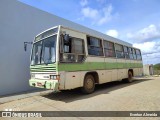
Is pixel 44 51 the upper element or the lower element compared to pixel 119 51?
lower

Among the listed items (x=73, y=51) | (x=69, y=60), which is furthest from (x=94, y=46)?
(x=69, y=60)

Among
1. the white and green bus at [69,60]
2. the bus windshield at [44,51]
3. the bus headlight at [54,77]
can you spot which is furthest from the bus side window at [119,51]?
the bus headlight at [54,77]

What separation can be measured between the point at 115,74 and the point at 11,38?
6902 millimetres

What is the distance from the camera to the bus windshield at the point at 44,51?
7031mm

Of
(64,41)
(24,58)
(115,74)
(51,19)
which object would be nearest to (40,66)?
(64,41)

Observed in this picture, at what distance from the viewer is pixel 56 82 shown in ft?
21.5

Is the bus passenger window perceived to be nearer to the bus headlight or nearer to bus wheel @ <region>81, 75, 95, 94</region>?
the bus headlight

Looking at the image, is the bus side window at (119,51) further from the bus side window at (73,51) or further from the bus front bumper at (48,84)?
the bus front bumper at (48,84)

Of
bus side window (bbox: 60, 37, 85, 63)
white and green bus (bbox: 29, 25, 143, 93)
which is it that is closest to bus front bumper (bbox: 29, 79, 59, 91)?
white and green bus (bbox: 29, 25, 143, 93)

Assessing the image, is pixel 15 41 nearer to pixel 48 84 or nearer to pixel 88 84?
pixel 48 84

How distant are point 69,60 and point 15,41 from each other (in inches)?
181

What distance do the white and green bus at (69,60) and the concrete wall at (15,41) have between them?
7.07 ft

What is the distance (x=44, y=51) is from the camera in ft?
25.0

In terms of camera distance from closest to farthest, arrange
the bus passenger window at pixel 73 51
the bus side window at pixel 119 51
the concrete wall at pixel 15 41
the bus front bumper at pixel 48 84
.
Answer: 1. the bus front bumper at pixel 48 84
2. the bus passenger window at pixel 73 51
3. the concrete wall at pixel 15 41
4. the bus side window at pixel 119 51
